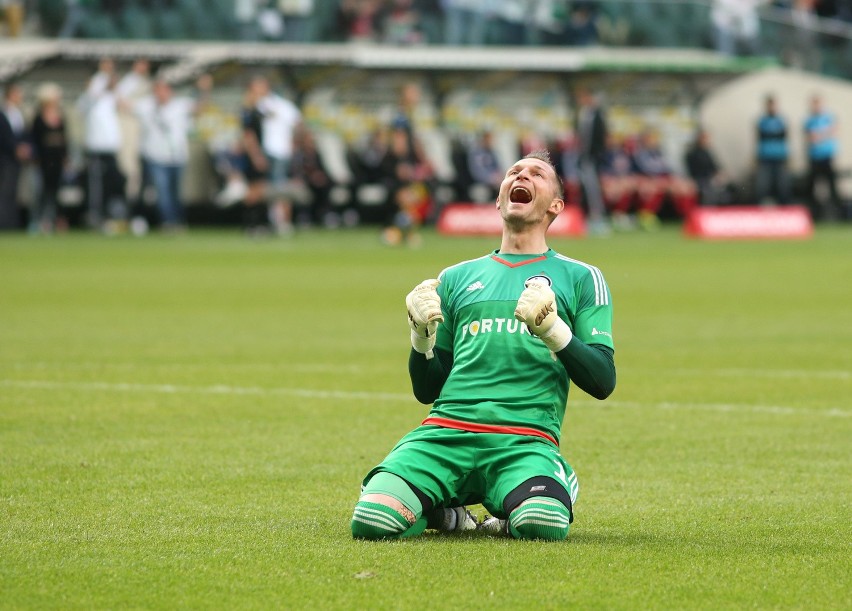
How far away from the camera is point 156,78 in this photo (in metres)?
35.7

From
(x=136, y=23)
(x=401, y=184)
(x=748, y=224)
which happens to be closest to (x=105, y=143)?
(x=136, y=23)

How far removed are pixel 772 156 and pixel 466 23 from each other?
26.0ft

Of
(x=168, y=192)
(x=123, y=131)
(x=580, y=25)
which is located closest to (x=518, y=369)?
(x=168, y=192)

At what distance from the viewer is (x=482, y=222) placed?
31516mm

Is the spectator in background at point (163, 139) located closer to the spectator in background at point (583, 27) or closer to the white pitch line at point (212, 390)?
the spectator in background at point (583, 27)

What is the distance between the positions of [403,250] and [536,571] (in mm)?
20733

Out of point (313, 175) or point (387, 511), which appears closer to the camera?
point (387, 511)

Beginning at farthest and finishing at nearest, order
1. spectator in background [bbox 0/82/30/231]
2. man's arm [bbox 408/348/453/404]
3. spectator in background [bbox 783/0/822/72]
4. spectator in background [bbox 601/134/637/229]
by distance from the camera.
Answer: spectator in background [bbox 783/0/822/72], spectator in background [bbox 601/134/637/229], spectator in background [bbox 0/82/30/231], man's arm [bbox 408/348/453/404]

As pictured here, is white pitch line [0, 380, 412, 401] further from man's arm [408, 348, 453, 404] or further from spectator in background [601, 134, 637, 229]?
spectator in background [601, 134, 637, 229]

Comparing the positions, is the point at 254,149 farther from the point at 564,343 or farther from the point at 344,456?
the point at 564,343

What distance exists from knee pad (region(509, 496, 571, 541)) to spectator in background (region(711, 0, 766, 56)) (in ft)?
114

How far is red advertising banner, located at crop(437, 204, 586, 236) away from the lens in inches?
1223

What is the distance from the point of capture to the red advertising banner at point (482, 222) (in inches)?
1223

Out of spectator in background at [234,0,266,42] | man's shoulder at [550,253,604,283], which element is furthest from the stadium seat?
man's shoulder at [550,253,604,283]
